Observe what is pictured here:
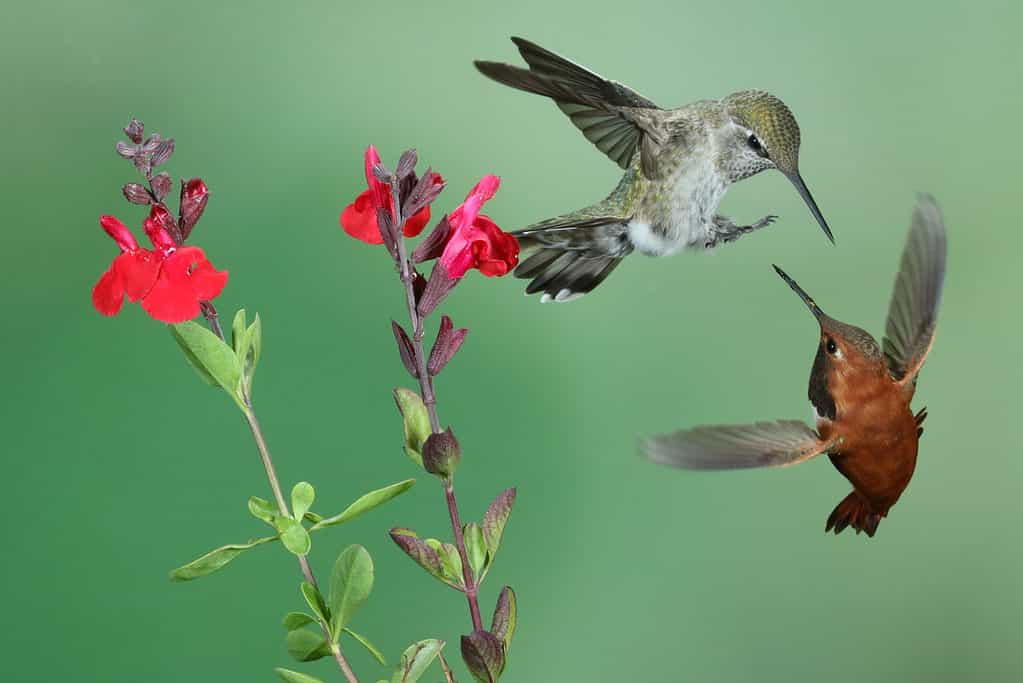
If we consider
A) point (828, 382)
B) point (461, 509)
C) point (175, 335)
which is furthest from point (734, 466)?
point (461, 509)

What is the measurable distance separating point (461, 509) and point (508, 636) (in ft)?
3.40

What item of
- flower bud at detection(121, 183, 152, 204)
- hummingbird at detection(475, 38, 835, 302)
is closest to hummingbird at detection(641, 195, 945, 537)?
hummingbird at detection(475, 38, 835, 302)

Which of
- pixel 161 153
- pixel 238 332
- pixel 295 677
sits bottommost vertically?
pixel 295 677

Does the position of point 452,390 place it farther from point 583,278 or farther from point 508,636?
point 508,636

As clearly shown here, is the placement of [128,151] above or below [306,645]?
above

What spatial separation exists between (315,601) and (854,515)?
50 cm

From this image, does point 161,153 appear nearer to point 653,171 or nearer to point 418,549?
point 418,549

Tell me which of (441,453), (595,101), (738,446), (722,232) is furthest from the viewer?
(722,232)

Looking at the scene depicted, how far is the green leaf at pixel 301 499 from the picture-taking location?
742mm

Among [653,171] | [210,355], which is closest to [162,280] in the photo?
[210,355]

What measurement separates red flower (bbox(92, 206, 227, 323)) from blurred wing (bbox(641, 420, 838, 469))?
0.30m

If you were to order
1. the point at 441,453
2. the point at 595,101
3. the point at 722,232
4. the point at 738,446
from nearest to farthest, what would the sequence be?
the point at 441,453 < the point at 738,446 < the point at 595,101 < the point at 722,232

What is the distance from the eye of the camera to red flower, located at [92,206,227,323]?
27.1 inches

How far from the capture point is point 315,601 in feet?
2.40
